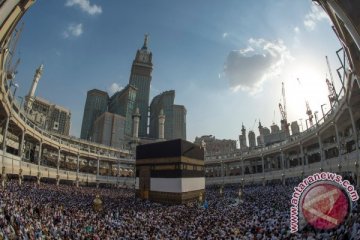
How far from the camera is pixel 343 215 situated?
44.7ft

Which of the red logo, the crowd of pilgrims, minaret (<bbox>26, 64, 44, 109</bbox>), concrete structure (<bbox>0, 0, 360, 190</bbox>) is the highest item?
minaret (<bbox>26, 64, 44, 109</bbox>)

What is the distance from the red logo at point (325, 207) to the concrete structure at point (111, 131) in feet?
517

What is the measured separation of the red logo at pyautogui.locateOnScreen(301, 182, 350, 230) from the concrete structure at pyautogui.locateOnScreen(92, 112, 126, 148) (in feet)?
517

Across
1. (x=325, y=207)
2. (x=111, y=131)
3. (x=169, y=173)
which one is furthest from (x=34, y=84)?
(x=325, y=207)

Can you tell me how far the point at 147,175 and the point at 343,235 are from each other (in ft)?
106

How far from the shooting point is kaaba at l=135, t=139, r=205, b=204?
3798 cm

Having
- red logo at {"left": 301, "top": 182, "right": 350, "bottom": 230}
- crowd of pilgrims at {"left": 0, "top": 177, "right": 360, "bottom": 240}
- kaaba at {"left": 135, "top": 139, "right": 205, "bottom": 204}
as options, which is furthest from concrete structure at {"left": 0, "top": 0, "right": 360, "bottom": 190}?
kaaba at {"left": 135, "top": 139, "right": 205, "bottom": 204}

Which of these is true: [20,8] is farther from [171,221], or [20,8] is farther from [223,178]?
[223,178]

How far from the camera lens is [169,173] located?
38906 mm

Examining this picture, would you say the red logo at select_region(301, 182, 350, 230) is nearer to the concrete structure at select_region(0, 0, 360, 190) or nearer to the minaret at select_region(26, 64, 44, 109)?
the concrete structure at select_region(0, 0, 360, 190)

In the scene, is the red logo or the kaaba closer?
the red logo

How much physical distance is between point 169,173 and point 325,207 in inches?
1076

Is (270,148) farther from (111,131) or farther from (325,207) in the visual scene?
(111,131)

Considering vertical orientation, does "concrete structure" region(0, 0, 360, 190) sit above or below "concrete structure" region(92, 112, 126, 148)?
below
